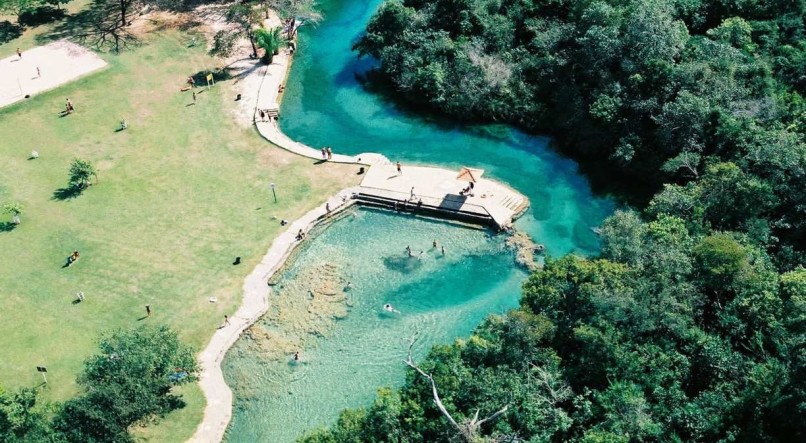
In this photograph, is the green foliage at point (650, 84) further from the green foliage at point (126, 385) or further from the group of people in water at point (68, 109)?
the green foliage at point (126, 385)

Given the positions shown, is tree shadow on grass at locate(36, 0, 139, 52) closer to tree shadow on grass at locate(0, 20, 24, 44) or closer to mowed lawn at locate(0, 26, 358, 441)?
tree shadow on grass at locate(0, 20, 24, 44)

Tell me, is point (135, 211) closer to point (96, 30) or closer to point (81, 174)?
point (81, 174)

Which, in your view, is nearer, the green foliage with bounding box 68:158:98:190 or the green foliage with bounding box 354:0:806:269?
the green foliage with bounding box 354:0:806:269

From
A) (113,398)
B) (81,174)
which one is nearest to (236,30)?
(81,174)

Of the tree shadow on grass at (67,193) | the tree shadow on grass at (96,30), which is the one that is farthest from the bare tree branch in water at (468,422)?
the tree shadow on grass at (96,30)

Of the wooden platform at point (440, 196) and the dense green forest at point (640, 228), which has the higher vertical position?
the dense green forest at point (640, 228)

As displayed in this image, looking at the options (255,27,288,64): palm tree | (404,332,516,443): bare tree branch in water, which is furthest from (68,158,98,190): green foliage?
(404,332,516,443): bare tree branch in water

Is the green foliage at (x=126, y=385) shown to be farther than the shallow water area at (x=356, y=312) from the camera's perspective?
No
